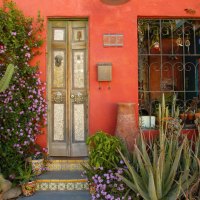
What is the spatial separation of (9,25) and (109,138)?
2.52 metres

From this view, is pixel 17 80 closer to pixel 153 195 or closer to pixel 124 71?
pixel 124 71

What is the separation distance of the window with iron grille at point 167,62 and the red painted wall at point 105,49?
30cm

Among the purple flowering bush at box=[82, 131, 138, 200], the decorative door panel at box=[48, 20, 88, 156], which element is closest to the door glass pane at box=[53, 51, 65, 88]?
the decorative door panel at box=[48, 20, 88, 156]

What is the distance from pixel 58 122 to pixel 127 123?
4.45 ft

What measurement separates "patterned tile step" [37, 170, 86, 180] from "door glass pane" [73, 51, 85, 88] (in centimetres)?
156

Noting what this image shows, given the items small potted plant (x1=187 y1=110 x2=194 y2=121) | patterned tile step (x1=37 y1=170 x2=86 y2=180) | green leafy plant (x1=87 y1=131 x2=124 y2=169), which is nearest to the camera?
green leafy plant (x1=87 y1=131 x2=124 y2=169)

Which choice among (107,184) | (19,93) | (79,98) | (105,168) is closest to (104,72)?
(79,98)

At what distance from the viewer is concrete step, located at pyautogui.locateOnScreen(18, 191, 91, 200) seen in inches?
187

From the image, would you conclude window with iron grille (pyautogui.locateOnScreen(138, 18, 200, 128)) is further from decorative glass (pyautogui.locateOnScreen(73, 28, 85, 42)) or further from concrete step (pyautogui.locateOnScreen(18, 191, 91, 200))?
concrete step (pyautogui.locateOnScreen(18, 191, 91, 200))

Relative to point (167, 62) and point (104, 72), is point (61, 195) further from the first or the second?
point (167, 62)

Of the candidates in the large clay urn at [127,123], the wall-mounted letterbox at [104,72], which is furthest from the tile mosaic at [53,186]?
the wall-mounted letterbox at [104,72]

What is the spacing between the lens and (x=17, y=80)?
527cm

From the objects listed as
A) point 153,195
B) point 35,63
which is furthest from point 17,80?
point 153,195

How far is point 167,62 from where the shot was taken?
5949 millimetres
